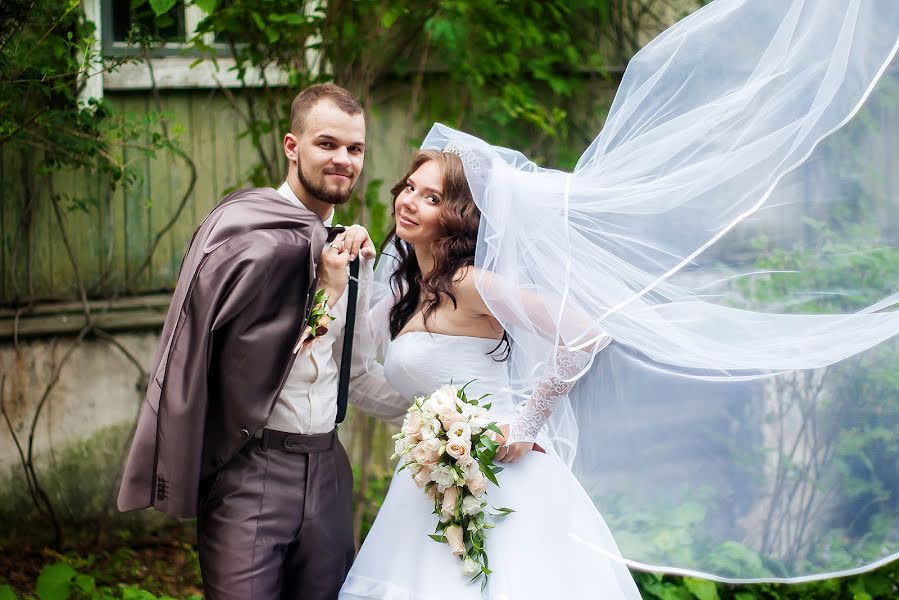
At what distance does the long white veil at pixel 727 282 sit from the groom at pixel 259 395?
54 centimetres

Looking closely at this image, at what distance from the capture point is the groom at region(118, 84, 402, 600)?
2.96 m

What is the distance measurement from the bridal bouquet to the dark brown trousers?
36cm

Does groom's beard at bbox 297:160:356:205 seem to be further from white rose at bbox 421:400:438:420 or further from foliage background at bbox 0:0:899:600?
foliage background at bbox 0:0:899:600

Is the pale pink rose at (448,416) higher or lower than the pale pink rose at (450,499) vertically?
higher

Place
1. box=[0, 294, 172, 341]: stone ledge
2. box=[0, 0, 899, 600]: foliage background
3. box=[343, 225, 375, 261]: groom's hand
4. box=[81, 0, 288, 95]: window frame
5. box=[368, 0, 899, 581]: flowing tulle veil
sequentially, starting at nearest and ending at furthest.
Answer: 1. box=[368, 0, 899, 581]: flowing tulle veil
2. box=[343, 225, 375, 261]: groom's hand
3. box=[0, 0, 899, 600]: foliage background
4. box=[0, 294, 172, 341]: stone ledge
5. box=[81, 0, 288, 95]: window frame

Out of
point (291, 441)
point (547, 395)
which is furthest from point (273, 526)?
point (547, 395)

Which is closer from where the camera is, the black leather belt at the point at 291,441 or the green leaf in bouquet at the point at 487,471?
the green leaf in bouquet at the point at 487,471

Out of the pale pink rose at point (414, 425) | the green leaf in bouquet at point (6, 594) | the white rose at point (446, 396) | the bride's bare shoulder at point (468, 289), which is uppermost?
the bride's bare shoulder at point (468, 289)

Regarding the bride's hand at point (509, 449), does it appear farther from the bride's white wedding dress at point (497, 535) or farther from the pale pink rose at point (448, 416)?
the pale pink rose at point (448, 416)

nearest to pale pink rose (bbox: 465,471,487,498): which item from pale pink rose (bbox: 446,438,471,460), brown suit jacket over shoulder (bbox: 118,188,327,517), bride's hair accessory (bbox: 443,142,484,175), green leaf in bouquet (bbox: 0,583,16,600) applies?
pale pink rose (bbox: 446,438,471,460)

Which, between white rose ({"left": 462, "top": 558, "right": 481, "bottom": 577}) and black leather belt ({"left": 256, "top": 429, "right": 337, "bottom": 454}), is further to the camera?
black leather belt ({"left": 256, "top": 429, "right": 337, "bottom": 454})

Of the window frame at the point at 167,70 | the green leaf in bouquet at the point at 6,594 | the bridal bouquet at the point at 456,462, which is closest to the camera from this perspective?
the bridal bouquet at the point at 456,462

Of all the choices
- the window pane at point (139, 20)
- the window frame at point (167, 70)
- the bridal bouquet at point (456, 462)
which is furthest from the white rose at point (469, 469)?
the window pane at point (139, 20)

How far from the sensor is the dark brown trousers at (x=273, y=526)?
307cm
